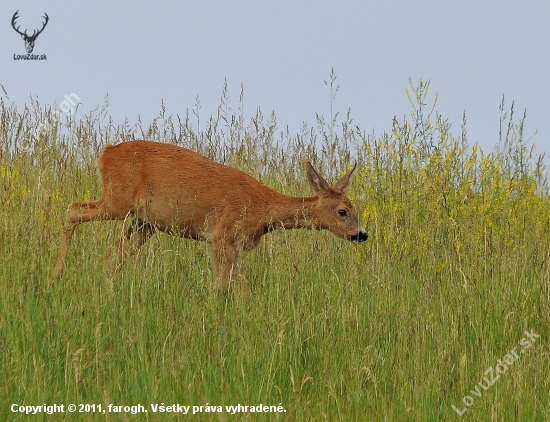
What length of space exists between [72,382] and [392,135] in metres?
4.82

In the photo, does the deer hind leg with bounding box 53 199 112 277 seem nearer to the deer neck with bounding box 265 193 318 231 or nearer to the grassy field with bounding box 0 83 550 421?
the grassy field with bounding box 0 83 550 421

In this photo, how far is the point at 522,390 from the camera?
4.00 metres

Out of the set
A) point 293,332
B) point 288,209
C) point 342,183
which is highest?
point 342,183

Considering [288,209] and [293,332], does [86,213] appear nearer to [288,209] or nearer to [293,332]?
[288,209]

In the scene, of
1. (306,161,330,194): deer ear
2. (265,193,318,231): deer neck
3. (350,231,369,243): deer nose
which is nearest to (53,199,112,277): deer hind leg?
(265,193,318,231): deer neck

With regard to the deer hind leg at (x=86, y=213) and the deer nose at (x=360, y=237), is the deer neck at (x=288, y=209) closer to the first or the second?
the deer nose at (x=360, y=237)

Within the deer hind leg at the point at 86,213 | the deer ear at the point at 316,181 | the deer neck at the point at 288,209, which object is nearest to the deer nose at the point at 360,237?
the deer neck at the point at 288,209

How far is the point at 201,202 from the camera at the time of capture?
709 cm

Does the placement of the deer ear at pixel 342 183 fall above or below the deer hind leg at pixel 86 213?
above

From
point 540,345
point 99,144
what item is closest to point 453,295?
point 540,345

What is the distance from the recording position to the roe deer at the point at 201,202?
23.0 ft

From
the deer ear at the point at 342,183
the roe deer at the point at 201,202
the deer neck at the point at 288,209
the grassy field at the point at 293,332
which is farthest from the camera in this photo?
the deer ear at the point at 342,183

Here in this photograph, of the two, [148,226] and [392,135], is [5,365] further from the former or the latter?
[392,135]

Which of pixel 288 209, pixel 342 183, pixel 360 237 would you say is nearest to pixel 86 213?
pixel 288 209
